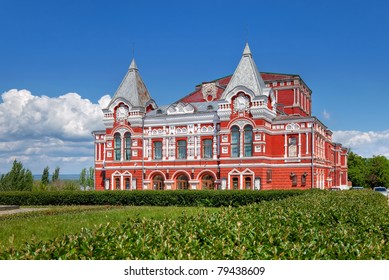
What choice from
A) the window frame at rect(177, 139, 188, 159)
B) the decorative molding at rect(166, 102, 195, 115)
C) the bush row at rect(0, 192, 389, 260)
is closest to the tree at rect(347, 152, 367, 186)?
the window frame at rect(177, 139, 188, 159)

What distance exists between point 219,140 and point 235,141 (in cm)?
171

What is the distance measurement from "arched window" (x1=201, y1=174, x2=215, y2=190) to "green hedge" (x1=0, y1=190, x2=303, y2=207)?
850 cm

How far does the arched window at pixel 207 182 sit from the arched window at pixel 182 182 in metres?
1.70

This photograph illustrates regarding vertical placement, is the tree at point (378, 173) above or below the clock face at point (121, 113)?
below

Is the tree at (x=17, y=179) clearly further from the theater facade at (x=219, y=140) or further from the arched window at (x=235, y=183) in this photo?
the arched window at (x=235, y=183)

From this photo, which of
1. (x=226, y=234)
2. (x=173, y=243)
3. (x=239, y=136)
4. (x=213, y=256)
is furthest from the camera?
(x=239, y=136)

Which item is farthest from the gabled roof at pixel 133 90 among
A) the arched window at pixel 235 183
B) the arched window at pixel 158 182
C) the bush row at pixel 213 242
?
the bush row at pixel 213 242

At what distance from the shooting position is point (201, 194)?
30031 millimetres

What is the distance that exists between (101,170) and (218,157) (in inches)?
570

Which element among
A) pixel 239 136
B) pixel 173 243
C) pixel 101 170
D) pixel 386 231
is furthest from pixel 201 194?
pixel 173 243

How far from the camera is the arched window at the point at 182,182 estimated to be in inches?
1574

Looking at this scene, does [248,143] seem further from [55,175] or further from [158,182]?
[55,175]

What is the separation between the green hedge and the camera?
95.2ft

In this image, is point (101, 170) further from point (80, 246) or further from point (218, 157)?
point (80, 246)
